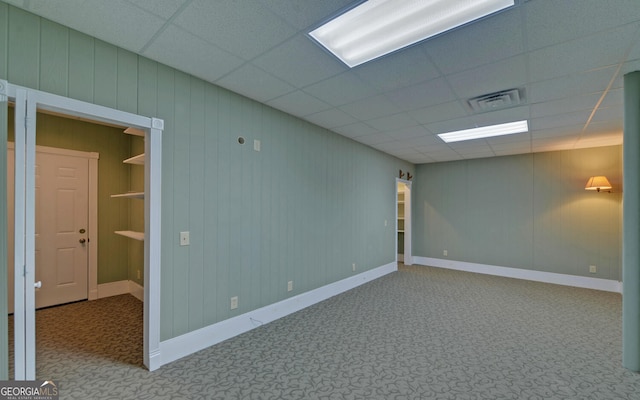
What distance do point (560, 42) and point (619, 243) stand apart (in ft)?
15.8

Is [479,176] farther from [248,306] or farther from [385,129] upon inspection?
[248,306]

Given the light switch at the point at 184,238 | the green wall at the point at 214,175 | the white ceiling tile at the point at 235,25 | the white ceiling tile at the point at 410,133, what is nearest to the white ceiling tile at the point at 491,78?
the white ceiling tile at the point at 410,133

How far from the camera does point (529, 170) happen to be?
5.68 metres

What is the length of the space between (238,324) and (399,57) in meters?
3.04

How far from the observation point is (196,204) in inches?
107

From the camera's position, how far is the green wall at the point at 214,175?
6.51 ft

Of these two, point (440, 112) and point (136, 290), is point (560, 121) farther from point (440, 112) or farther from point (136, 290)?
point (136, 290)

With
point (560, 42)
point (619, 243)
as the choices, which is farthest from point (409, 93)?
point (619, 243)

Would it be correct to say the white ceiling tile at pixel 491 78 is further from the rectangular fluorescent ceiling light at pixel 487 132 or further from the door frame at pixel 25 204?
the door frame at pixel 25 204

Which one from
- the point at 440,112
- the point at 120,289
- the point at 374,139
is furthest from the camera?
the point at 374,139

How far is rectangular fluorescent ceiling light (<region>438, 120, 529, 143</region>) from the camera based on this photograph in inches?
156

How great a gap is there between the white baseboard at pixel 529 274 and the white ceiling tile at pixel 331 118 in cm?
452

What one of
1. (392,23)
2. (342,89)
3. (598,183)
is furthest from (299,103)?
(598,183)

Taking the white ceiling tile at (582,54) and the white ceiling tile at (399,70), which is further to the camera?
the white ceiling tile at (399,70)
